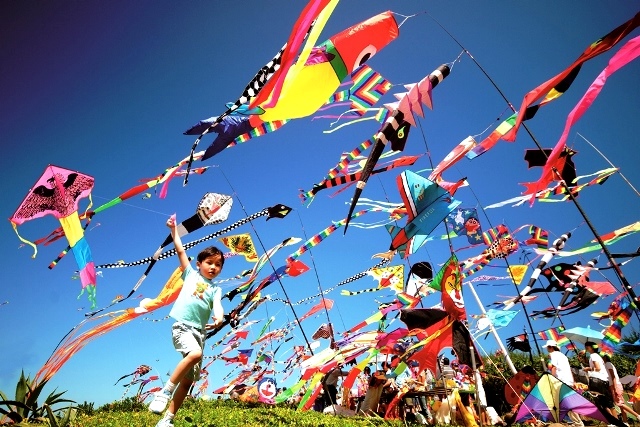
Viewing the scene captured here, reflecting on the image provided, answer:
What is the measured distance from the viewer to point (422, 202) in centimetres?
498

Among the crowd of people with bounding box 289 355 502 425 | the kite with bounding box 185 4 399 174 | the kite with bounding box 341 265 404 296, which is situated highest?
the kite with bounding box 185 4 399 174

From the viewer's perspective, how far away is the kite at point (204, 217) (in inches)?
223

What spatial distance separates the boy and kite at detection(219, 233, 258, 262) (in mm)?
4991

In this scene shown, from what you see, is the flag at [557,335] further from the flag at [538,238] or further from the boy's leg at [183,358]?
the boy's leg at [183,358]

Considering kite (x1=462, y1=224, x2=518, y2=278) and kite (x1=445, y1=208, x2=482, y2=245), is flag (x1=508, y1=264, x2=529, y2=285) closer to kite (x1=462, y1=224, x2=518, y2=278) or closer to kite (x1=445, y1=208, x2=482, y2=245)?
kite (x1=462, y1=224, x2=518, y2=278)

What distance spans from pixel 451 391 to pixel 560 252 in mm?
4781

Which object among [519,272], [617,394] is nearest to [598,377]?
[617,394]

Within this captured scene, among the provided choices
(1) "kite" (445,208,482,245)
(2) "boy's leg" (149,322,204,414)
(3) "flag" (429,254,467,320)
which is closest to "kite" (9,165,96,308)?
(2) "boy's leg" (149,322,204,414)

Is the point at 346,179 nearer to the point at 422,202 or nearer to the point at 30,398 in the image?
the point at 422,202

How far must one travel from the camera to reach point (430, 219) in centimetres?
496

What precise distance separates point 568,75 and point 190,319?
14.3 feet

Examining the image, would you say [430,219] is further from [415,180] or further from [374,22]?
[374,22]

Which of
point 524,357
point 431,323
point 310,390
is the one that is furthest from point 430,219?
point 524,357

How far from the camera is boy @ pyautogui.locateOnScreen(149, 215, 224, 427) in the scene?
10.1 ft
